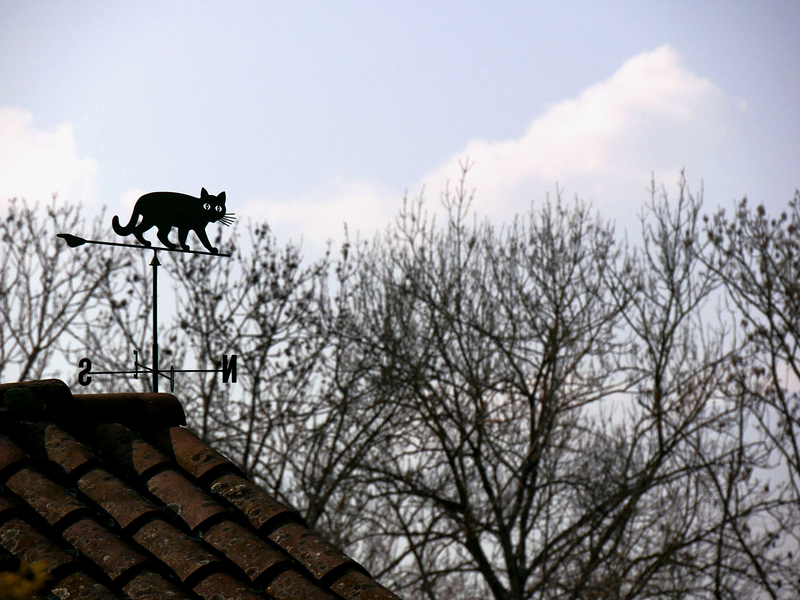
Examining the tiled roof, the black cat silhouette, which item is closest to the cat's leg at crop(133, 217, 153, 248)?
the black cat silhouette

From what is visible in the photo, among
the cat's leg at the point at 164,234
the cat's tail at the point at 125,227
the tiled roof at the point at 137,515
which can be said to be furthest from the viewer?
the cat's leg at the point at 164,234

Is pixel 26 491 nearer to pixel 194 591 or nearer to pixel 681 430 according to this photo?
pixel 194 591

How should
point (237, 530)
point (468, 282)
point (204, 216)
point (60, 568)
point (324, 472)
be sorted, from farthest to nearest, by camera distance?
point (468, 282) < point (324, 472) < point (204, 216) < point (237, 530) < point (60, 568)

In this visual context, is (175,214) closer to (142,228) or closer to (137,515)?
(142,228)

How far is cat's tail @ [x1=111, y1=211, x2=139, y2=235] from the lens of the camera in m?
2.74

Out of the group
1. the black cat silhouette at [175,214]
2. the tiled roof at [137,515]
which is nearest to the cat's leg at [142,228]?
the black cat silhouette at [175,214]

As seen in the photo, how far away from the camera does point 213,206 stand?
297cm

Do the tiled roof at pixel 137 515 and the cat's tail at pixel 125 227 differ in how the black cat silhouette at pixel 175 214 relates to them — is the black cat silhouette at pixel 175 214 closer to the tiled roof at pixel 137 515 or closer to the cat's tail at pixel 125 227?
the cat's tail at pixel 125 227

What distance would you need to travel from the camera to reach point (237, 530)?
196 cm

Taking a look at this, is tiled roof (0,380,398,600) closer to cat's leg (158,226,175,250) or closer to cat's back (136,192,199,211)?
cat's leg (158,226,175,250)

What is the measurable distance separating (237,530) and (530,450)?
745cm

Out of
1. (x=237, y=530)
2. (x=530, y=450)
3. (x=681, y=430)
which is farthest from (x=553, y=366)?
(x=237, y=530)

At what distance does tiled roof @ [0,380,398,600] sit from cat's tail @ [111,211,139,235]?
2.05 feet

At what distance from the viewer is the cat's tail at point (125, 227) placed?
2.74 meters
